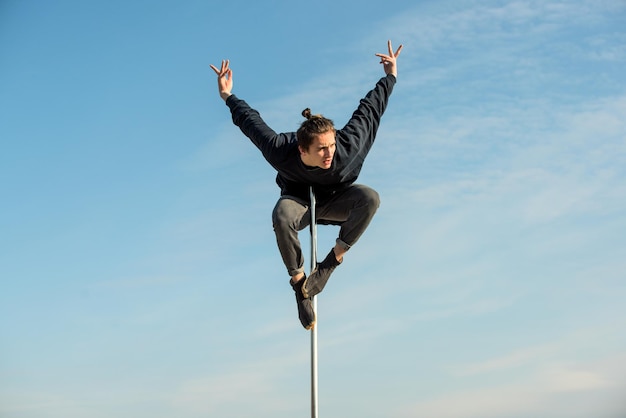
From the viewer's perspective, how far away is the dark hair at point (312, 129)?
690cm

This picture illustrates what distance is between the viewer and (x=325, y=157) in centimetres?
696

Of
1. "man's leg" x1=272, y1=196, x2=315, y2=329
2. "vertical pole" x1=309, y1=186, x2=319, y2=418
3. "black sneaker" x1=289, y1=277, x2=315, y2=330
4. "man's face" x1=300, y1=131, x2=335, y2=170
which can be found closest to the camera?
"man's face" x1=300, y1=131, x2=335, y2=170

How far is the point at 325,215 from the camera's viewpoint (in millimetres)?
7512

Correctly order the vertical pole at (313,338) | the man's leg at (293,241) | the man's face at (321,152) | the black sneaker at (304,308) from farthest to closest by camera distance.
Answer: the black sneaker at (304,308) → the man's leg at (293,241) → the vertical pole at (313,338) → the man's face at (321,152)

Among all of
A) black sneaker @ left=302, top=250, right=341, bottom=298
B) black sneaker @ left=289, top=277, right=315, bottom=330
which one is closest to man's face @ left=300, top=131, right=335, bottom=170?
black sneaker @ left=302, top=250, right=341, bottom=298

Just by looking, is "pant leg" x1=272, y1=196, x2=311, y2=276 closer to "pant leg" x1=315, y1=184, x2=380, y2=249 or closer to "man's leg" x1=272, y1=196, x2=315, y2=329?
"man's leg" x1=272, y1=196, x2=315, y2=329

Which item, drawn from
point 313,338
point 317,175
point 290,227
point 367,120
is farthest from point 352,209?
point 313,338

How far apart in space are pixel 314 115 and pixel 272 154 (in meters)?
0.50

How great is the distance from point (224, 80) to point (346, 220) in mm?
1737

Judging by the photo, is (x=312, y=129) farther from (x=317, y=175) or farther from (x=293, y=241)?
(x=293, y=241)

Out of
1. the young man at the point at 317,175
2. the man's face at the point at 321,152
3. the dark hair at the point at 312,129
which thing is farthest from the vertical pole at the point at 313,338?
the dark hair at the point at 312,129

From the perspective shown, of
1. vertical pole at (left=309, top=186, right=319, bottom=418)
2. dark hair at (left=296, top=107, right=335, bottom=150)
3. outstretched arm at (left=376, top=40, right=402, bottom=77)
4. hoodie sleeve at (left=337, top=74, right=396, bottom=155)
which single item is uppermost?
outstretched arm at (left=376, top=40, right=402, bottom=77)

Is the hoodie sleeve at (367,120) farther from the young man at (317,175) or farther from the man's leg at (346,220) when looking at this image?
the man's leg at (346,220)

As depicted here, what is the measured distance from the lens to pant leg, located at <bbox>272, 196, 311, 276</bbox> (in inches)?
280
